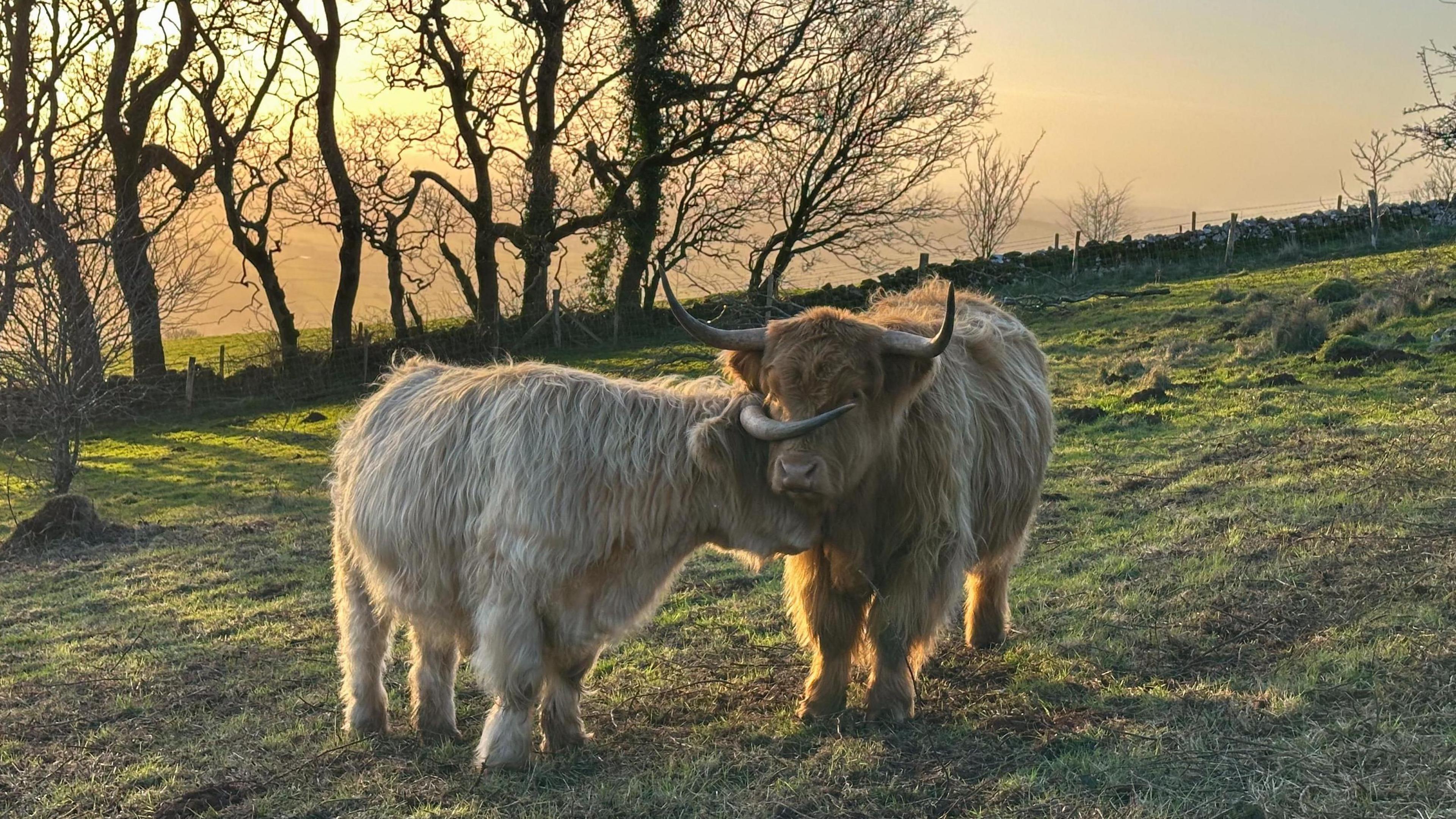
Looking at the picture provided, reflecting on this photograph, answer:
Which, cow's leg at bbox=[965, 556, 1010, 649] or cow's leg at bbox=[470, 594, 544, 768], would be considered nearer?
cow's leg at bbox=[470, 594, 544, 768]

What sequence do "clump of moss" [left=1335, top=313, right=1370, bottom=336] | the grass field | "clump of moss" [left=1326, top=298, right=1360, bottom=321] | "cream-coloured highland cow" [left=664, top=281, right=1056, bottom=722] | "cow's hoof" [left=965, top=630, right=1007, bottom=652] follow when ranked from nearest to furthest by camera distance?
the grass field, "cream-coloured highland cow" [left=664, top=281, right=1056, bottom=722], "cow's hoof" [left=965, top=630, right=1007, bottom=652], "clump of moss" [left=1335, top=313, right=1370, bottom=336], "clump of moss" [left=1326, top=298, right=1360, bottom=321]

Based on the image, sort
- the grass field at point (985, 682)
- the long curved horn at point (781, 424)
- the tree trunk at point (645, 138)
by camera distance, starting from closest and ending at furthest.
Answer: the grass field at point (985, 682)
the long curved horn at point (781, 424)
the tree trunk at point (645, 138)

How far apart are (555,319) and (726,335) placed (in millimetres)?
20465

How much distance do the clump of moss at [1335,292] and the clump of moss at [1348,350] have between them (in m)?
4.32

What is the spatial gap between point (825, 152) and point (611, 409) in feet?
74.6

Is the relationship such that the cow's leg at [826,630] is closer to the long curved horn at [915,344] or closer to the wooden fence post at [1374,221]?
the long curved horn at [915,344]

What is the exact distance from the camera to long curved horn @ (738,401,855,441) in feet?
14.4

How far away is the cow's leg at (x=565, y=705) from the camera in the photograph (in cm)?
472

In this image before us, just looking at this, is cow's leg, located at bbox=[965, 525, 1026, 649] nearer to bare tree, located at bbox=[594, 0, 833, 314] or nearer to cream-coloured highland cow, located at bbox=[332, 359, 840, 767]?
cream-coloured highland cow, located at bbox=[332, 359, 840, 767]

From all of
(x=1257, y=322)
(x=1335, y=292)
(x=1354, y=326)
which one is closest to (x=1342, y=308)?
(x=1335, y=292)

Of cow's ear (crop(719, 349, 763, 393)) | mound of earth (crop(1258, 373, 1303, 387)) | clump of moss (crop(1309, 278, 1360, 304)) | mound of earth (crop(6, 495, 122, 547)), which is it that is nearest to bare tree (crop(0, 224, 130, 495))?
mound of earth (crop(6, 495, 122, 547))

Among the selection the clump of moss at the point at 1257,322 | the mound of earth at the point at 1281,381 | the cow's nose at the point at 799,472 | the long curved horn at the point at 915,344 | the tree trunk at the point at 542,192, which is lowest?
the mound of earth at the point at 1281,381

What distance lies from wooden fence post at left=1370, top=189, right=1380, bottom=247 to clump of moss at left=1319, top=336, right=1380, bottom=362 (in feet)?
49.7

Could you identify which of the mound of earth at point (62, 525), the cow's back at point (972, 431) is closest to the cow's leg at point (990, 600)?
the cow's back at point (972, 431)
